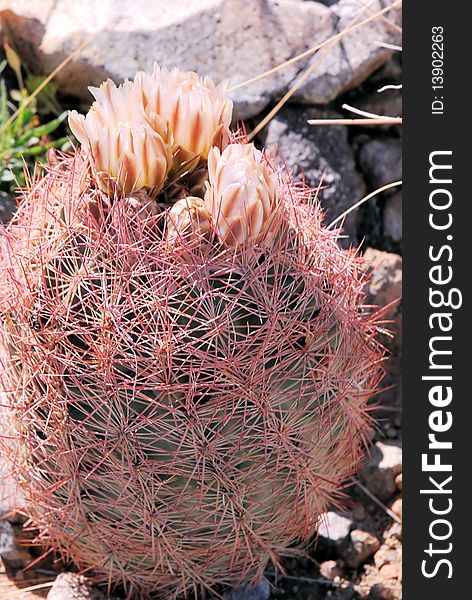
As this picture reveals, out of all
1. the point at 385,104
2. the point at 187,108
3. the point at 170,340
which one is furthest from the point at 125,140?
the point at 385,104

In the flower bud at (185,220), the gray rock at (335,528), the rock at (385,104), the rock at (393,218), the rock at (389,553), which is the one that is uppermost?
the rock at (385,104)

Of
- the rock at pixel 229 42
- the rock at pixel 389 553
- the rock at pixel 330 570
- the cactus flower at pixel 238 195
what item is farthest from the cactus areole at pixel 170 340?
the rock at pixel 229 42

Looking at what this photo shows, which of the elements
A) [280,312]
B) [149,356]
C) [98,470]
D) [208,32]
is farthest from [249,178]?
[208,32]

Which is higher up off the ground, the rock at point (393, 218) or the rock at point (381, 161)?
the rock at point (381, 161)

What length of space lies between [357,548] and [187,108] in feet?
3.81

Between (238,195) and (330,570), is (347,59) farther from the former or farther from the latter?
(330,570)

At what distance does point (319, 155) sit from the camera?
2566 mm

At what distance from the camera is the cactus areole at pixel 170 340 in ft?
4.85

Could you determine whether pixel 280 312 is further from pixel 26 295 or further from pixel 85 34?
pixel 85 34

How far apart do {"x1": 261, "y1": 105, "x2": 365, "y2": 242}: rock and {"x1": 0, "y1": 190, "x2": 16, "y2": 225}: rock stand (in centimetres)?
78

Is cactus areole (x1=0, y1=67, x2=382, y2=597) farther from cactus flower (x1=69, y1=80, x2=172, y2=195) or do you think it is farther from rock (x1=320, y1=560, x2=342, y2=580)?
rock (x1=320, y1=560, x2=342, y2=580)

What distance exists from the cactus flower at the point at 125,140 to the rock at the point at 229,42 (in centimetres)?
100

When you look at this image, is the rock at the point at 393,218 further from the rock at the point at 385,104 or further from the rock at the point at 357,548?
the rock at the point at 357,548

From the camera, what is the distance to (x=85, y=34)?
269 centimetres
